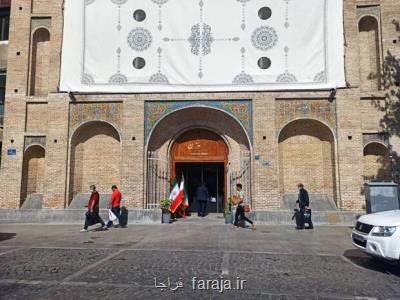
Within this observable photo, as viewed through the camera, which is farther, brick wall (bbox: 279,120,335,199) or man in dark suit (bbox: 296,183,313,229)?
brick wall (bbox: 279,120,335,199)

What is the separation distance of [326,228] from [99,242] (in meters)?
7.65

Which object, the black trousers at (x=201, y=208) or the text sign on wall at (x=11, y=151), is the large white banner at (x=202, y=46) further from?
the black trousers at (x=201, y=208)

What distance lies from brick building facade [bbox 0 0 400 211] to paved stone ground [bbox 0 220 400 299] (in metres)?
3.47

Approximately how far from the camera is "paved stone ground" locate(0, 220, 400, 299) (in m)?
5.34

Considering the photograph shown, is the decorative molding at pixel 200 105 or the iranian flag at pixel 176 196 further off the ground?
the decorative molding at pixel 200 105

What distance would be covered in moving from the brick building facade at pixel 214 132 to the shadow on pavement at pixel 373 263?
5777 millimetres

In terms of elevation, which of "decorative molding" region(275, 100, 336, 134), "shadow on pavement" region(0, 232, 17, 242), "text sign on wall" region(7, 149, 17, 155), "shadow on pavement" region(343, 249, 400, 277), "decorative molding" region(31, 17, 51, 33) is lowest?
"shadow on pavement" region(343, 249, 400, 277)

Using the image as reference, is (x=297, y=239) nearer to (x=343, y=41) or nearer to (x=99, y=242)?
(x=99, y=242)

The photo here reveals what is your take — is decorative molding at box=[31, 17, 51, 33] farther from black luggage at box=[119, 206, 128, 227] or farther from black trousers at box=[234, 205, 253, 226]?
black trousers at box=[234, 205, 253, 226]

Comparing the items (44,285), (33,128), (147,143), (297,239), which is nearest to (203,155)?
(147,143)

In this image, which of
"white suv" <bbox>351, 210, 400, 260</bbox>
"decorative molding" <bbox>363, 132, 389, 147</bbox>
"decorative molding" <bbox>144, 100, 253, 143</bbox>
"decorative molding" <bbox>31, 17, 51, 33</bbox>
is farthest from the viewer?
"decorative molding" <bbox>31, 17, 51, 33</bbox>

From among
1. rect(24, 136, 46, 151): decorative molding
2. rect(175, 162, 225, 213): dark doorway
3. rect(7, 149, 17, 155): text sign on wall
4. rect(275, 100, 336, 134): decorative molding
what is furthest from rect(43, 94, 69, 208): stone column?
rect(275, 100, 336, 134): decorative molding

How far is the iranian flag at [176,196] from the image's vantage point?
14.4 m

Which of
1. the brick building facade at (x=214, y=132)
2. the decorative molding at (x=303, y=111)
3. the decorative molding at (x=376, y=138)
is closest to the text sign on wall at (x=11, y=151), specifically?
the brick building facade at (x=214, y=132)
